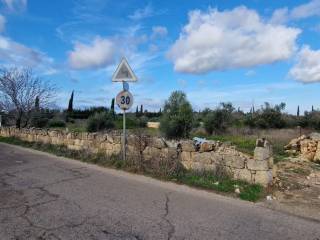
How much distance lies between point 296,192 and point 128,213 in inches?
149

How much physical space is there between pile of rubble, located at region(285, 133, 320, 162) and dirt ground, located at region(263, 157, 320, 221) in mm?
4054

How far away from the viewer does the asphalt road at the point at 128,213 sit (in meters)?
4.98

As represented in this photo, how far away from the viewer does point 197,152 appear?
9.33 meters

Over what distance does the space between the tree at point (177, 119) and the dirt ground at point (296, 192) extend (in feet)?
47.3

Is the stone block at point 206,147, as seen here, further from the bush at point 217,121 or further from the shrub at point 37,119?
the bush at point 217,121

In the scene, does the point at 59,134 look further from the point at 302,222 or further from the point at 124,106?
the point at 302,222

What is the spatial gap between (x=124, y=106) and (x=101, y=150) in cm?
240

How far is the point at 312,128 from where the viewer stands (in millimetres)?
30672

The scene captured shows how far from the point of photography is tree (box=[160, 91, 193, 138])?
977 inches

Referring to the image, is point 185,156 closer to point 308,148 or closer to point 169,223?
point 169,223

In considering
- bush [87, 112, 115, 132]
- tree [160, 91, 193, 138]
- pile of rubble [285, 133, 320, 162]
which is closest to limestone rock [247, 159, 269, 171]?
pile of rubble [285, 133, 320, 162]

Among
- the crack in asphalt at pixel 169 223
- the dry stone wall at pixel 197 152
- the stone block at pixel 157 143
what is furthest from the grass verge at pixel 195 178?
the crack in asphalt at pixel 169 223

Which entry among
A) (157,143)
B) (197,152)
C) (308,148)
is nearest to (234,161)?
(197,152)

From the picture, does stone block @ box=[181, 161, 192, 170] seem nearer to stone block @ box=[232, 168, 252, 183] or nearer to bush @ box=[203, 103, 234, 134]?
stone block @ box=[232, 168, 252, 183]
